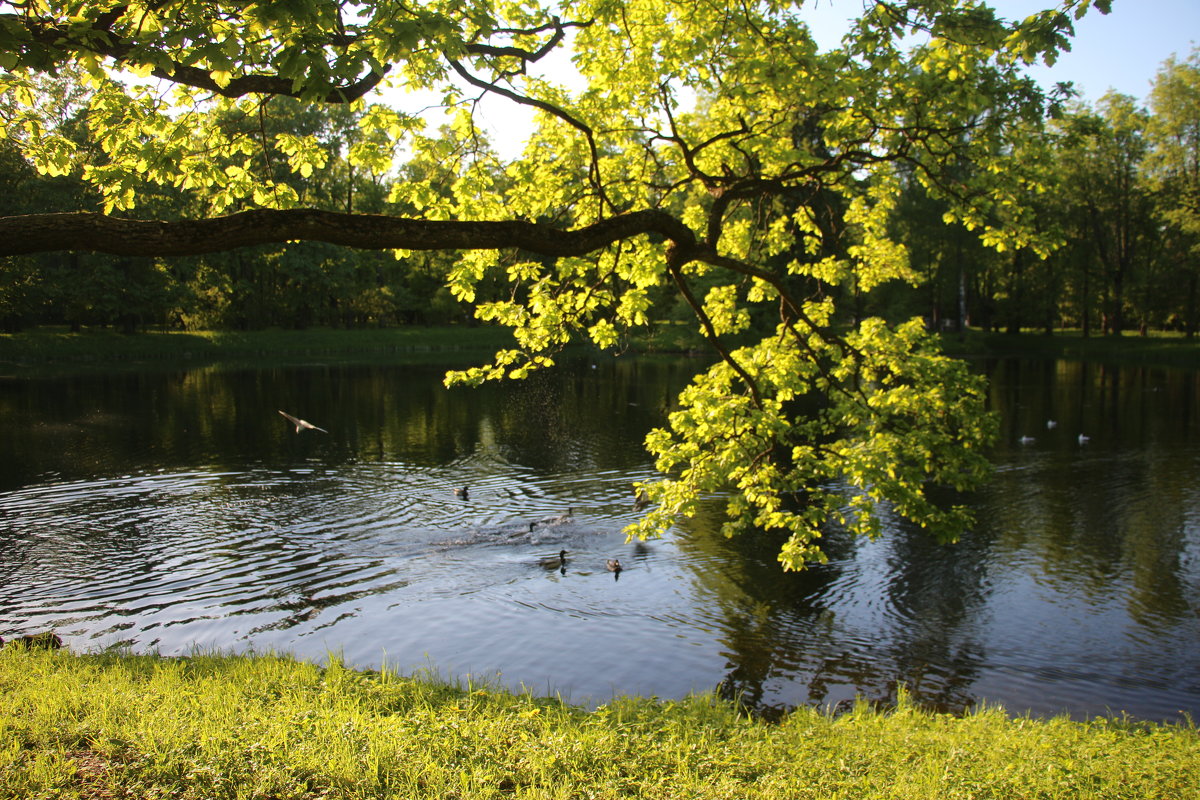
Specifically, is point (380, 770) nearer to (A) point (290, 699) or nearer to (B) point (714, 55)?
(A) point (290, 699)

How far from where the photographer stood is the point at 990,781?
609cm

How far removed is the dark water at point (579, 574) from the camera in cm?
1129

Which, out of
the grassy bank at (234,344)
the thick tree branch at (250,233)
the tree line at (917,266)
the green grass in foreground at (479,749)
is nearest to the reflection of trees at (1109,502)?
the green grass in foreground at (479,749)

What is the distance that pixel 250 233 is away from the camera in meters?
5.61

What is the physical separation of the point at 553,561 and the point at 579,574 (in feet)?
2.44

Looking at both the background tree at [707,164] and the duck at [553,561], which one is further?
the duck at [553,561]

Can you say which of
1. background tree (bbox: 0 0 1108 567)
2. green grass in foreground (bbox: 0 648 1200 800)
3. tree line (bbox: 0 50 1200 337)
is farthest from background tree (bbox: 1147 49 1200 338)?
green grass in foreground (bbox: 0 648 1200 800)

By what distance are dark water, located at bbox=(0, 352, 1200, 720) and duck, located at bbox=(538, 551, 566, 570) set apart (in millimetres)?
194

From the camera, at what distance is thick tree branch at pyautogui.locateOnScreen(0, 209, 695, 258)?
5.34 m

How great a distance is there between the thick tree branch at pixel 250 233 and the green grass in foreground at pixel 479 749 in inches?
127

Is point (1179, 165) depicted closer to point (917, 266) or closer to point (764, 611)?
point (917, 266)

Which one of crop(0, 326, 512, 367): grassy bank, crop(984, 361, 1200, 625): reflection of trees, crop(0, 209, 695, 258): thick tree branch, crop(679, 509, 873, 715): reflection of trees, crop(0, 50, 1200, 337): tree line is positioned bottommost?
crop(679, 509, 873, 715): reflection of trees

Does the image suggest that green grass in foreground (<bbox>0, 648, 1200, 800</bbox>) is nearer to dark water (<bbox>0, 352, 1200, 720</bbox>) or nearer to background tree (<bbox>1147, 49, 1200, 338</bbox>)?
dark water (<bbox>0, 352, 1200, 720</bbox>)

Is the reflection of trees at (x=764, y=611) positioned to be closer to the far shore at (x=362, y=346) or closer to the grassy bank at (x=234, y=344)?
the far shore at (x=362, y=346)
